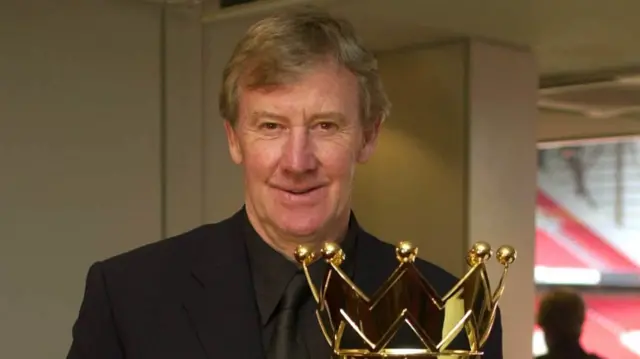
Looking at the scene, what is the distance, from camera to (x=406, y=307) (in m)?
0.70

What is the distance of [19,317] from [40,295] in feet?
0.13

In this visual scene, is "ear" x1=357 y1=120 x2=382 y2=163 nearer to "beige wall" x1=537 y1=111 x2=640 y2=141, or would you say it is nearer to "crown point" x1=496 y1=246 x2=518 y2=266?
"crown point" x1=496 y1=246 x2=518 y2=266

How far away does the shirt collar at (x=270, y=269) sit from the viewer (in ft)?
2.73

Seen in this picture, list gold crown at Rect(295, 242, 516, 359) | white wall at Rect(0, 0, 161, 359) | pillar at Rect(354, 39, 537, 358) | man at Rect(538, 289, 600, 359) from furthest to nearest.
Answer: man at Rect(538, 289, 600, 359), pillar at Rect(354, 39, 537, 358), white wall at Rect(0, 0, 161, 359), gold crown at Rect(295, 242, 516, 359)

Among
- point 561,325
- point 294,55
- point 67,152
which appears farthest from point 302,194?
point 561,325

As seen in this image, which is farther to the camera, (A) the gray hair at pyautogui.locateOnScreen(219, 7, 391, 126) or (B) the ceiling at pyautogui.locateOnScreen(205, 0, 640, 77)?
(B) the ceiling at pyautogui.locateOnScreen(205, 0, 640, 77)

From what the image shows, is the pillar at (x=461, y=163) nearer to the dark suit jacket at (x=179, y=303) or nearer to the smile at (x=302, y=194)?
the dark suit jacket at (x=179, y=303)

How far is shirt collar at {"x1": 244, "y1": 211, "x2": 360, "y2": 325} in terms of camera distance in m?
0.83

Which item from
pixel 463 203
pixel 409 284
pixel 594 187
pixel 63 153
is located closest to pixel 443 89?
pixel 463 203

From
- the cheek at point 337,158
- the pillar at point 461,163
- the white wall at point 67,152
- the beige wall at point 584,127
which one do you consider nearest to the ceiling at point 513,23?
the pillar at point 461,163

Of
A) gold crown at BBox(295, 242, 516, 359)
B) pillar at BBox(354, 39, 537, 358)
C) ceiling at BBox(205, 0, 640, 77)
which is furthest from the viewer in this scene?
pillar at BBox(354, 39, 537, 358)

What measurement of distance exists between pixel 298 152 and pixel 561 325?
1614 millimetres

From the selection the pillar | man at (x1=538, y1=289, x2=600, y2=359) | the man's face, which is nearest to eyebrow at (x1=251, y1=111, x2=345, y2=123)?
the man's face

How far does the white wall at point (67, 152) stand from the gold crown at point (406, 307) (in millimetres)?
624
